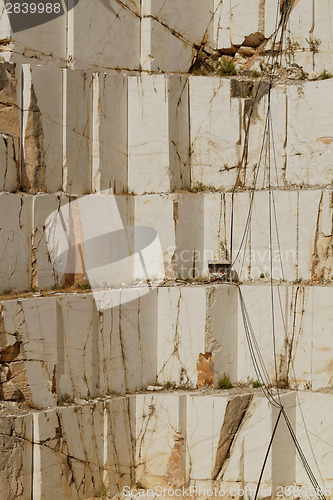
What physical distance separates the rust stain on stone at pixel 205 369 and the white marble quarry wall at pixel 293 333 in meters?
0.54

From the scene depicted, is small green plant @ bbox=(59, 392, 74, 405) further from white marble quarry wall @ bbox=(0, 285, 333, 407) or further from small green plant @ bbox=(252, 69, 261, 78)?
small green plant @ bbox=(252, 69, 261, 78)

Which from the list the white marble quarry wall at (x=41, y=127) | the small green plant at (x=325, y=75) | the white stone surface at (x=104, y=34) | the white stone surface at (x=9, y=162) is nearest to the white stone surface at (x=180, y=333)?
the white marble quarry wall at (x=41, y=127)

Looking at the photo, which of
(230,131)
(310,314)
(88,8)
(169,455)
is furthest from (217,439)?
(88,8)

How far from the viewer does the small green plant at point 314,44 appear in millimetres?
18688

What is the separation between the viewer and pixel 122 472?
665 inches

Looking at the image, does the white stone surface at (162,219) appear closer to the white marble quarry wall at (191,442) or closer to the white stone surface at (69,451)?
the white marble quarry wall at (191,442)

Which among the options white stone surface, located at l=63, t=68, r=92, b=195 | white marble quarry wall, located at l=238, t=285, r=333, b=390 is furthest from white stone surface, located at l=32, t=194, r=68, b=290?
white marble quarry wall, located at l=238, t=285, r=333, b=390

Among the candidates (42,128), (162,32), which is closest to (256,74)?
(162,32)

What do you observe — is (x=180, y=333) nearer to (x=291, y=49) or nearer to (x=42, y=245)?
(x=42, y=245)

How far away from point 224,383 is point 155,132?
3.94 meters

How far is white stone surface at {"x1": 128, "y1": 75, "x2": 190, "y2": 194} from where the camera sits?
1820 cm

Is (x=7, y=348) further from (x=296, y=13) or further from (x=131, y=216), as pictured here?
(x=296, y=13)

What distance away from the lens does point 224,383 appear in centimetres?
1736

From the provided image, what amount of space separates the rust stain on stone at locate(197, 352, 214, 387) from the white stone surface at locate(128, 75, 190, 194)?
2.63 m
